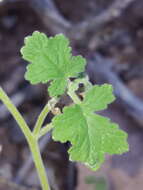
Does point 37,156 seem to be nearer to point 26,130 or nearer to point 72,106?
point 26,130

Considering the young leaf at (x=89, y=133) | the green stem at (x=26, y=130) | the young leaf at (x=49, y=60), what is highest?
the young leaf at (x=49, y=60)

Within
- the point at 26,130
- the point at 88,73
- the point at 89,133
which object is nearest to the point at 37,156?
the point at 26,130

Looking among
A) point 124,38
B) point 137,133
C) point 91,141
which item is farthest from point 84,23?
point 91,141

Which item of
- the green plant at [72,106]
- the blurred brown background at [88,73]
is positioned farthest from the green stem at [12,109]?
the blurred brown background at [88,73]

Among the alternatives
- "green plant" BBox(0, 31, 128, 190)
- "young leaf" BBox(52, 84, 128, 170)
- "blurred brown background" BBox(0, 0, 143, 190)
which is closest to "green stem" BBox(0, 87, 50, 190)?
"green plant" BBox(0, 31, 128, 190)

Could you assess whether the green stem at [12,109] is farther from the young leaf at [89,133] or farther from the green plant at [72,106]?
the young leaf at [89,133]

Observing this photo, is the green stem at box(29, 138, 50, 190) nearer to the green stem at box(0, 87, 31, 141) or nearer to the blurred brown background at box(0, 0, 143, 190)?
the green stem at box(0, 87, 31, 141)

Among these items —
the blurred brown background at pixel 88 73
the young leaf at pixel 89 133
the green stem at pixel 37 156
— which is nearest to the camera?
the young leaf at pixel 89 133
